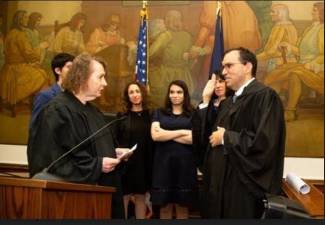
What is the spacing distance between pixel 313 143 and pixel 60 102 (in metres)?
4.20

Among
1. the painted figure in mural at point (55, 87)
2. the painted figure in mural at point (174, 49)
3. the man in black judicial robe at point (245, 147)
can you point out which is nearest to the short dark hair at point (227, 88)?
the man in black judicial robe at point (245, 147)

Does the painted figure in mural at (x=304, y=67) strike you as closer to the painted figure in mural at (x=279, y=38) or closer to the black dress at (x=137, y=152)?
the painted figure in mural at (x=279, y=38)

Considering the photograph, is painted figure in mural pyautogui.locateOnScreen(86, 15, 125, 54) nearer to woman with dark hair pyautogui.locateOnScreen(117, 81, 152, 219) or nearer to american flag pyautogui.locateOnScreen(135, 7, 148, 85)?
american flag pyautogui.locateOnScreen(135, 7, 148, 85)

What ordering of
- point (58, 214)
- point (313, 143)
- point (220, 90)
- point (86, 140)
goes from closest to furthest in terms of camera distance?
point (58, 214) → point (86, 140) → point (220, 90) → point (313, 143)

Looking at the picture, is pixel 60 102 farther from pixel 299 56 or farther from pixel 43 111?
pixel 299 56

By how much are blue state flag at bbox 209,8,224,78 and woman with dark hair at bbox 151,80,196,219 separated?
3.23 feet

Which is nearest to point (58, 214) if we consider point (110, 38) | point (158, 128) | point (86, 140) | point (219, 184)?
point (86, 140)

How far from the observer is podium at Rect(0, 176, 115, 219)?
2564 mm

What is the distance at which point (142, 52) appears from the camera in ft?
22.5

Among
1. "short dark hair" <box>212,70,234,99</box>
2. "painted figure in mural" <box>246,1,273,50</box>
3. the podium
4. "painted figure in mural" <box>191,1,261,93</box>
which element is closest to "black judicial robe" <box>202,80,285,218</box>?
"short dark hair" <box>212,70,234,99</box>

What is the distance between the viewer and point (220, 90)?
17.1 feet

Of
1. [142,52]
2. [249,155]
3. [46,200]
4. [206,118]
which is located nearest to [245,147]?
[249,155]

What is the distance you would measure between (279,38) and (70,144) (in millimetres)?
4297

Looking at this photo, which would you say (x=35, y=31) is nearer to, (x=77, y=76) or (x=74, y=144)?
(x=77, y=76)
